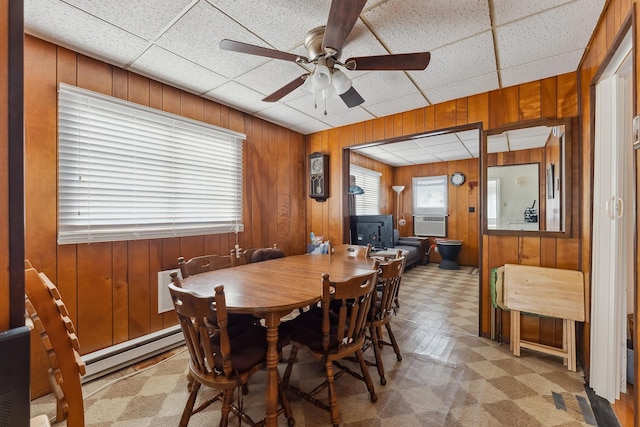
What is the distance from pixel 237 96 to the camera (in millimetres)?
2967

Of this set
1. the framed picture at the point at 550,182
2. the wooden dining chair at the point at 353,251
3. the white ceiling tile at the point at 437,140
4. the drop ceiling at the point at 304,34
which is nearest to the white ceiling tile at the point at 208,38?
the drop ceiling at the point at 304,34

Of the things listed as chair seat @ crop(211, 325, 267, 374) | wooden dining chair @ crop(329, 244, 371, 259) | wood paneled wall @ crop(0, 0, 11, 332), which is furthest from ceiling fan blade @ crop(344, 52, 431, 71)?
chair seat @ crop(211, 325, 267, 374)

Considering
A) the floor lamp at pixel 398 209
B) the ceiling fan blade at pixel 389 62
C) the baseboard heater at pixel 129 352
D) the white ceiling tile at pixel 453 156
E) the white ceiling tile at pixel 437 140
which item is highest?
the white ceiling tile at pixel 437 140

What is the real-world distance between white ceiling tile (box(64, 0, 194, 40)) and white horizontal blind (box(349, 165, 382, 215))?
4031 millimetres

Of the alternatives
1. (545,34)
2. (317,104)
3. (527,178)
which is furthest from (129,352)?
(527,178)

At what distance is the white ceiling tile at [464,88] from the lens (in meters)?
2.59

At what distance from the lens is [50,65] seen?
2021mm

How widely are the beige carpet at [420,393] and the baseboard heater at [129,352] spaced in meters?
0.08

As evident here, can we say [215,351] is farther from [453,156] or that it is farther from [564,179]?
[453,156]

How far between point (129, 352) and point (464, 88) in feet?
12.8

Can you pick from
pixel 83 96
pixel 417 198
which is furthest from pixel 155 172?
pixel 417 198

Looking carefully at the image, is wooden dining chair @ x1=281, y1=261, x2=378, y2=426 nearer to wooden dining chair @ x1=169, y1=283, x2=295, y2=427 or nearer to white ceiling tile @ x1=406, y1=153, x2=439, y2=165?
wooden dining chair @ x1=169, y1=283, x2=295, y2=427

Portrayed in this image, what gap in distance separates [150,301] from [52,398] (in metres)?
0.84

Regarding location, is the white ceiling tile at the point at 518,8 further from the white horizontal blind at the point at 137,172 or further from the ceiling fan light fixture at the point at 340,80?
the white horizontal blind at the point at 137,172
